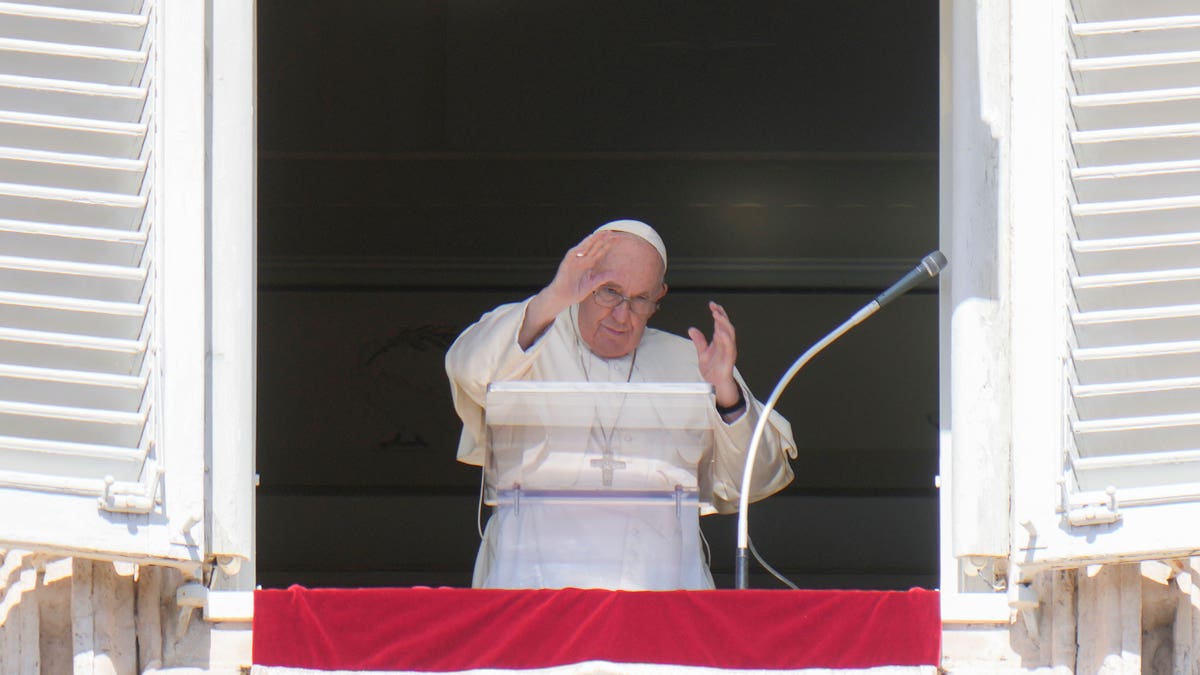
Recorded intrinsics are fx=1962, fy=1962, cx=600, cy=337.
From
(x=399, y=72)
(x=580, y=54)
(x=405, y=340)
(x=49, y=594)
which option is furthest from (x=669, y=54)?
(x=49, y=594)

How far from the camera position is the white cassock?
3666 mm

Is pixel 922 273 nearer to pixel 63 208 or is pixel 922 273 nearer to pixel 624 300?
pixel 624 300

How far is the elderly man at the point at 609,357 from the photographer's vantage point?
377cm

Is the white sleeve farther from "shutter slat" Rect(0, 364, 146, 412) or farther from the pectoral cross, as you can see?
"shutter slat" Rect(0, 364, 146, 412)

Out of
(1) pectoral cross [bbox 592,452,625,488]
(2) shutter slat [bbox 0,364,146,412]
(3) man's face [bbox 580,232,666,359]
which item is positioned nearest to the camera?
(2) shutter slat [bbox 0,364,146,412]

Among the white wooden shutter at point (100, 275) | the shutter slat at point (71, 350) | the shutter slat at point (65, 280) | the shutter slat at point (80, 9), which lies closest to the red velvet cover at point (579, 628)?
the white wooden shutter at point (100, 275)

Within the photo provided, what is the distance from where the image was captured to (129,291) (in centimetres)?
329

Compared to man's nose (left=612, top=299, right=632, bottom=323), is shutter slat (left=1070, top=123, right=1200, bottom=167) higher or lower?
higher

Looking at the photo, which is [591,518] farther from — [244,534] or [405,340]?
[405,340]

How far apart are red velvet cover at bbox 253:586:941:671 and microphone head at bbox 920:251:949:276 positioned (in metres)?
0.55

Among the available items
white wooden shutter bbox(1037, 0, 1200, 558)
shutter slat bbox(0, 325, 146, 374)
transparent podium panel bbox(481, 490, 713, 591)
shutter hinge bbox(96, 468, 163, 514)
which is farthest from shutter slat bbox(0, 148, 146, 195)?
white wooden shutter bbox(1037, 0, 1200, 558)

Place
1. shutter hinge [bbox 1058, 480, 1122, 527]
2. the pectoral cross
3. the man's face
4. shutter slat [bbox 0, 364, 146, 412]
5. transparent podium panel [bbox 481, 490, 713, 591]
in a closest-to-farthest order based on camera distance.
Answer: shutter hinge [bbox 1058, 480, 1122, 527]
shutter slat [bbox 0, 364, 146, 412]
the pectoral cross
transparent podium panel [bbox 481, 490, 713, 591]
the man's face

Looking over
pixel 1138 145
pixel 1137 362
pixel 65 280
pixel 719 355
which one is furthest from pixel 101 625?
pixel 1138 145

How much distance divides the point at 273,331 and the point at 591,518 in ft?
14.8
